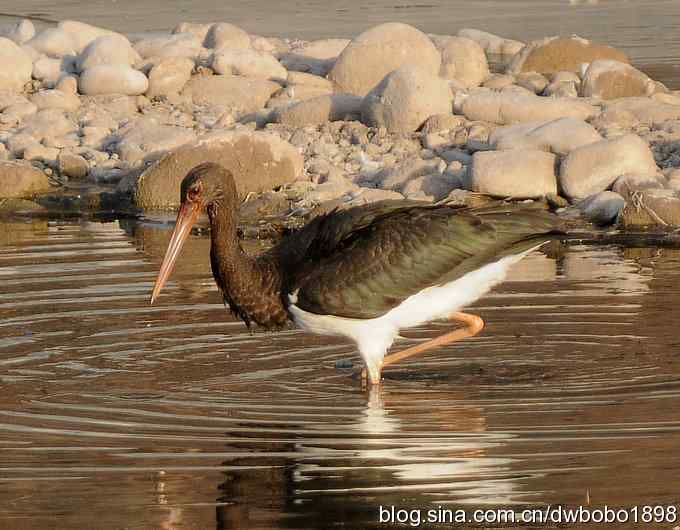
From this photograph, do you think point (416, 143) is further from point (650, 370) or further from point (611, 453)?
point (611, 453)

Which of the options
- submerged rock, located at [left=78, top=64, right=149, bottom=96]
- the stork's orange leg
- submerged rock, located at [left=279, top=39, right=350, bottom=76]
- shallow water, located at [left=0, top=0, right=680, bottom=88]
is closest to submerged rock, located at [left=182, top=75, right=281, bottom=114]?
submerged rock, located at [left=78, top=64, right=149, bottom=96]

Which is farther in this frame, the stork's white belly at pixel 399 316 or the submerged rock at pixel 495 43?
the submerged rock at pixel 495 43

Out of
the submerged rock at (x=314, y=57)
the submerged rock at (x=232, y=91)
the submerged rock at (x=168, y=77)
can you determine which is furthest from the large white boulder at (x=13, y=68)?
the submerged rock at (x=314, y=57)

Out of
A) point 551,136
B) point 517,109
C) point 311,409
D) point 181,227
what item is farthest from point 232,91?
point 311,409

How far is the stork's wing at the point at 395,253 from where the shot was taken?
9664 millimetres

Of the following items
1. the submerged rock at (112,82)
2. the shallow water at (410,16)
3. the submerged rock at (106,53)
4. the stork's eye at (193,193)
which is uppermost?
the stork's eye at (193,193)

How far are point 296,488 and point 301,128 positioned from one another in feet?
36.7

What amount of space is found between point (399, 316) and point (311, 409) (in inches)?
41.3

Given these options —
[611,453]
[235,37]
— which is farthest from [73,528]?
[235,37]

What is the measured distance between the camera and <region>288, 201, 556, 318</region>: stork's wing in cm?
966

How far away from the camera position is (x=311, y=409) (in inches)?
360

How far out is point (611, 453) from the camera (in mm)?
Answer: 7906

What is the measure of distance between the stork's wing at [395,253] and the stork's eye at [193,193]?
2.51ft

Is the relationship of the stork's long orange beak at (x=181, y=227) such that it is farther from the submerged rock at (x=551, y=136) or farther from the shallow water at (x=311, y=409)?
the submerged rock at (x=551, y=136)
